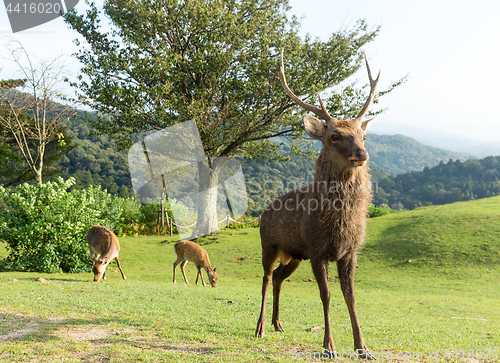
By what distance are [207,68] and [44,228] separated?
930 cm

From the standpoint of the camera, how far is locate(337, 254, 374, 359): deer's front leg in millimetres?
3775

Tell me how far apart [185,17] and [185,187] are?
11902mm

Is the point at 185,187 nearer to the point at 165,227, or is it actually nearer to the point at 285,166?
the point at 165,227

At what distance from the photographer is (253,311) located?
6543 mm

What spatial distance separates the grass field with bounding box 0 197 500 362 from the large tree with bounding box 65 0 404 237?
6120 millimetres

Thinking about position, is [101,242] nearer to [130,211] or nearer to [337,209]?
[337,209]

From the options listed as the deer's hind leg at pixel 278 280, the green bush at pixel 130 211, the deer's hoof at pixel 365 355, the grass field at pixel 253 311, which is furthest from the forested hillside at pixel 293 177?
the deer's hoof at pixel 365 355

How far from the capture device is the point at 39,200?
10.3 meters

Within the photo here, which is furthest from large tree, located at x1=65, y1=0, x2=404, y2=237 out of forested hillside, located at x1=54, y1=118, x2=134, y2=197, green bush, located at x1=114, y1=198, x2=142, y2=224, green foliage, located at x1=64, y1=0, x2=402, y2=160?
forested hillside, located at x1=54, y1=118, x2=134, y2=197

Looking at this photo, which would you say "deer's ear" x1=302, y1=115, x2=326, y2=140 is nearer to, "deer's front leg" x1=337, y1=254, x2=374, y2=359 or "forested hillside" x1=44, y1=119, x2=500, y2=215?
"deer's front leg" x1=337, y1=254, x2=374, y2=359

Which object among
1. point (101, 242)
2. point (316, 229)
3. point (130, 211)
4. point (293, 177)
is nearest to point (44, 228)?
point (101, 242)

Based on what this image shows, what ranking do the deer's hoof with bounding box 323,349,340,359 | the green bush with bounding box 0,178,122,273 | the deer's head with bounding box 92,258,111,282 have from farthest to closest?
the green bush with bounding box 0,178,122,273, the deer's head with bounding box 92,258,111,282, the deer's hoof with bounding box 323,349,340,359

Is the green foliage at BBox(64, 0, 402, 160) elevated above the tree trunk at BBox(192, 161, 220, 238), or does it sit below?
above

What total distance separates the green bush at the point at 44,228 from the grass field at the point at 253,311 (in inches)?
36.7
